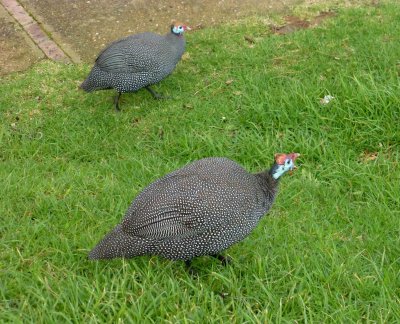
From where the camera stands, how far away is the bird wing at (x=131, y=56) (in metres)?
4.96

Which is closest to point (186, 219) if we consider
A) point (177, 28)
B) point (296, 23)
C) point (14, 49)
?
point (177, 28)

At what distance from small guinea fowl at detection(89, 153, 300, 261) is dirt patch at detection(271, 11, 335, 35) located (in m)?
3.09

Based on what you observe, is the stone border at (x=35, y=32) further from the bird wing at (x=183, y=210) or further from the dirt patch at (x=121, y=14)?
the bird wing at (x=183, y=210)

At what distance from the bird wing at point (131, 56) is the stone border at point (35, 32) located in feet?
3.25

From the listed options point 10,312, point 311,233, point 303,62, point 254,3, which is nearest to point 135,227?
point 10,312

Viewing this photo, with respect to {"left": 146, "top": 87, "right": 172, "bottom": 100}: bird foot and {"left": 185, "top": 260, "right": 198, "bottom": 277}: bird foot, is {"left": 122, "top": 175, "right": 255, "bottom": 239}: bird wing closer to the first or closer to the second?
{"left": 185, "top": 260, "right": 198, "bottom": 277}: bird foot

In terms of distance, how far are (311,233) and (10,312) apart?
1604 millimetres

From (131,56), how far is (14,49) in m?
1.61

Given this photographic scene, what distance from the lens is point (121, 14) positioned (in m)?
6.45

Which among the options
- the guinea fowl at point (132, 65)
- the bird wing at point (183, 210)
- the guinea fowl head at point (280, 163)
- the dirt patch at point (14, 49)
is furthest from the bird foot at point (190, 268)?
the dirt patch at point (14, 49)

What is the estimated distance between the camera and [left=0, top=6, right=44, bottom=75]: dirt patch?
582cm

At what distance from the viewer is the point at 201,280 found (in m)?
3.07

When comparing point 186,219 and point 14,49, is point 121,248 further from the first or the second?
point 14,49

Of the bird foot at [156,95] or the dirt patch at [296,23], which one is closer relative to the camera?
the bird foot at [156,95]
